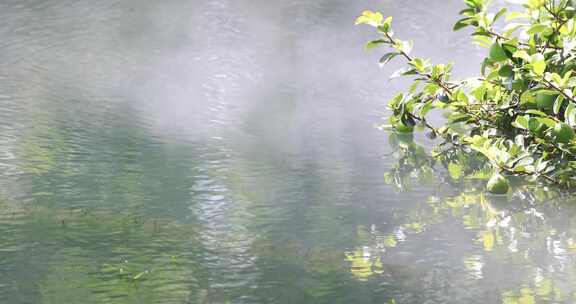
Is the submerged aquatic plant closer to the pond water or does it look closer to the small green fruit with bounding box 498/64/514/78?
the small green fruit with bounding box 498/64/514/78

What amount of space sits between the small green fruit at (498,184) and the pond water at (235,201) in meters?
0.04

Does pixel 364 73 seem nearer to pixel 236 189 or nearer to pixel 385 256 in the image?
pixel 236 189

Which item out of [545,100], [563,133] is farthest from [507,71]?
[563,133]

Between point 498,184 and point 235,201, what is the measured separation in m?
0.73

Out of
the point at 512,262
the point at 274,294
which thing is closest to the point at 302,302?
the point at 274,294

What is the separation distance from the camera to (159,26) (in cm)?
674

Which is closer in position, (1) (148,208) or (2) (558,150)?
(1) (148,208)

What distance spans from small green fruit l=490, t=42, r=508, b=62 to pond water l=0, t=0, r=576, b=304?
0.37 m

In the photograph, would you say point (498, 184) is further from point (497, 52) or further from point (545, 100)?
point (497, 52)

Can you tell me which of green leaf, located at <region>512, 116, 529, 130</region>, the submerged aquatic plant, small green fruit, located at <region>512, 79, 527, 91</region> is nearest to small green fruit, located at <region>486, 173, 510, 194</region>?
the submerged aquatic plant

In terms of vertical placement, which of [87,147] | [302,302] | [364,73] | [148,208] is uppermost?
[364,73]

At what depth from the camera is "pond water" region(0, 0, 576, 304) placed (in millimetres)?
1784

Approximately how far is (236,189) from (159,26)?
14.2 feet

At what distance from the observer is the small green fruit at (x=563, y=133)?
2.49 m
